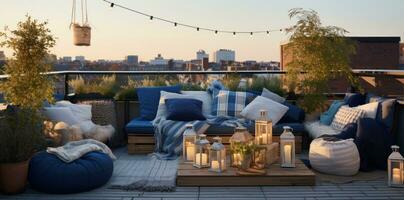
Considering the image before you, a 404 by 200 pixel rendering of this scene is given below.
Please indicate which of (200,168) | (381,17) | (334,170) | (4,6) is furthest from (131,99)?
(381,17)

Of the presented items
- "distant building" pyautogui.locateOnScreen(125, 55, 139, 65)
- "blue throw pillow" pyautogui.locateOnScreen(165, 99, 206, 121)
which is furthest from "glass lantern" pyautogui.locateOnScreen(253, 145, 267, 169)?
"distant building" pyautogui.locateOnScreen(125, 55, 139, 65)

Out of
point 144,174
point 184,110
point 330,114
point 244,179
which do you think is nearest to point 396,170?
point 244,179

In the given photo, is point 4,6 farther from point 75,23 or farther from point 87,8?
point 87,8

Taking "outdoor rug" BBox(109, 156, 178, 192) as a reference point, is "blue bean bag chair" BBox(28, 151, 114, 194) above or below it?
above

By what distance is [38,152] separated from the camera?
4590mm

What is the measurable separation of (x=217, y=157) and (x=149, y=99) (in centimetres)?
241

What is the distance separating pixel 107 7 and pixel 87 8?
1.13m

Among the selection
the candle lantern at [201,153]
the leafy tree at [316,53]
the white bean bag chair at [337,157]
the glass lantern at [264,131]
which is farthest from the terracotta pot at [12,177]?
the leafy tree at [316,53]

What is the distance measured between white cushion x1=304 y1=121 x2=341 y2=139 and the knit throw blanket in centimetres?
243

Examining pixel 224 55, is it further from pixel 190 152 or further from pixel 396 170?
pixel 396 170

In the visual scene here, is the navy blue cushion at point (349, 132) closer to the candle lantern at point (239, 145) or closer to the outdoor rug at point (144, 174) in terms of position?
the candle lantern at point (239, 145)

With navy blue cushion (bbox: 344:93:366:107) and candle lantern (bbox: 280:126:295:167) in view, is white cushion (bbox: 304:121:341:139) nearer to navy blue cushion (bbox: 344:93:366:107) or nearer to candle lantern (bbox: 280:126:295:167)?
navy blue cushion (bbox: 344:93:366:107)

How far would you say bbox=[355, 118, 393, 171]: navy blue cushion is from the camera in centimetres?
498

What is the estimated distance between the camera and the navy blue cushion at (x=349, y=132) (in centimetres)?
511
